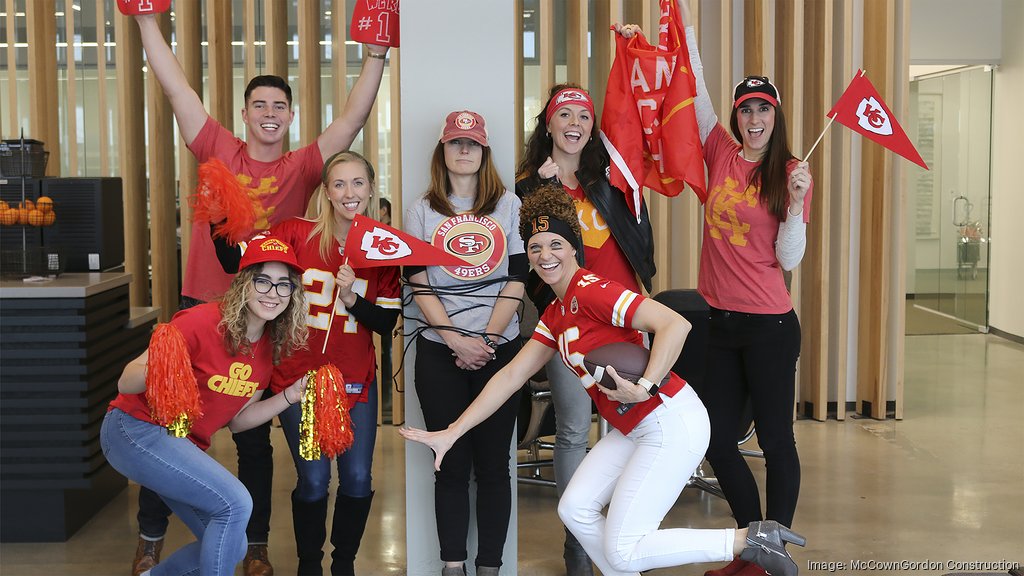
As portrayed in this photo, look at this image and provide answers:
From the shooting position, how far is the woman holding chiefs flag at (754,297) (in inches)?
129

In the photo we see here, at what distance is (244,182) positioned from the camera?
333 cm

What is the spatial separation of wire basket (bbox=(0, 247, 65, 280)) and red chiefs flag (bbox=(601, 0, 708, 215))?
236 centimetres

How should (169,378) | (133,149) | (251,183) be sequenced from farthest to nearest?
(133,149)
(251,183)
(169,378)

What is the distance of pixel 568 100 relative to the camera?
132 inches

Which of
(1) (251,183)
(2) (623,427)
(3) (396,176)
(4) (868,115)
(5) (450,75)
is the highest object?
(5) (450,75)

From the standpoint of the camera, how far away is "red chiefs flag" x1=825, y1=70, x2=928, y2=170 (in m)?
3.52

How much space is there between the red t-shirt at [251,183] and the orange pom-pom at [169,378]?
26.6 inches

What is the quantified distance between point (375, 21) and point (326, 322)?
1048mm

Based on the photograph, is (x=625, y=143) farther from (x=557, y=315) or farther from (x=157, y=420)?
(x=157, y=420)

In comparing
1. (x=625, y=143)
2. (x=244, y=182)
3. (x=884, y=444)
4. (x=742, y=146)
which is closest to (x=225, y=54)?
(x=244, y=182)

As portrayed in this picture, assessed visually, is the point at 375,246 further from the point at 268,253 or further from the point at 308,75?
the point at 308,75

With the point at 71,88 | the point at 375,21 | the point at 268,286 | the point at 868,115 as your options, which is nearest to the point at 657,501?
the point at 268,286

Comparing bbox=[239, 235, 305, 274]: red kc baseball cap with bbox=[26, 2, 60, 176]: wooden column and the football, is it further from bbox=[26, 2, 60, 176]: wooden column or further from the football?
bbox=[26, 2, 60, 176]: wooden column

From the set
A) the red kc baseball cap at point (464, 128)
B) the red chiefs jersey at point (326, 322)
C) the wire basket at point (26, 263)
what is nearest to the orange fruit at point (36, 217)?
the wire basket at point (26, 263)
